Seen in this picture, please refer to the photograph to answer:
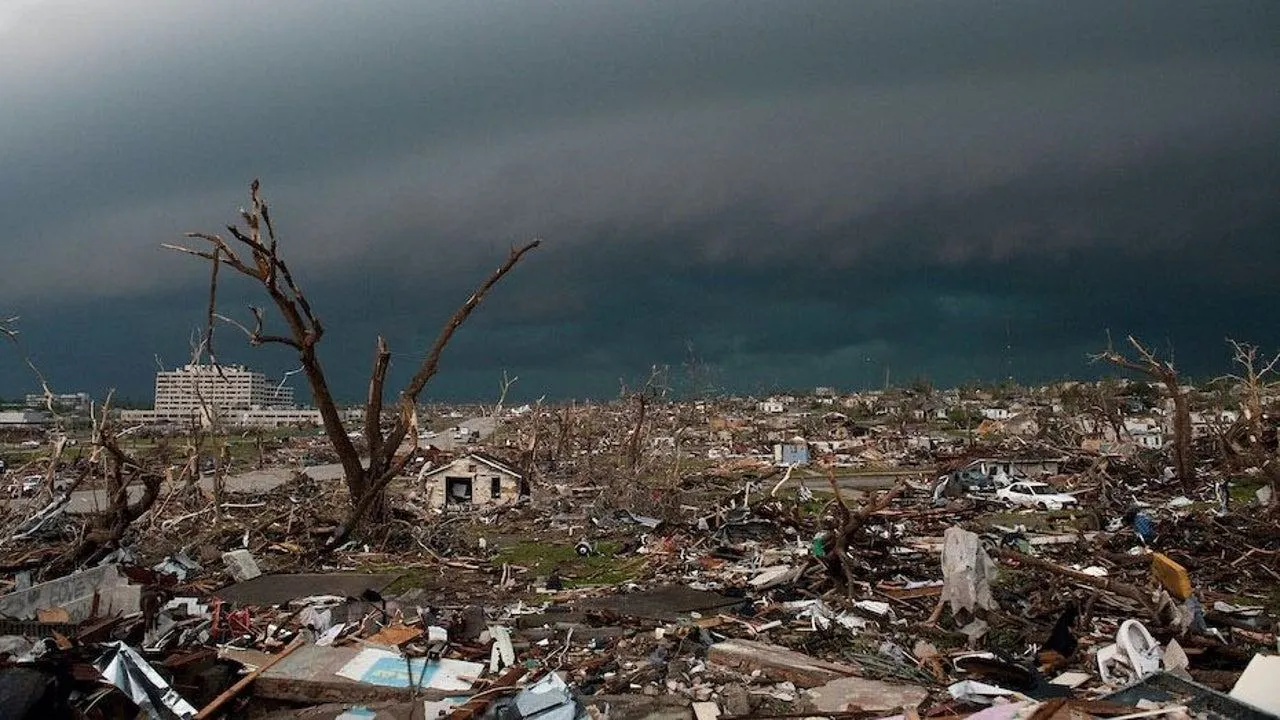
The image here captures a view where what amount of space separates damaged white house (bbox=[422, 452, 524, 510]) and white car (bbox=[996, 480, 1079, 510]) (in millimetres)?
14425

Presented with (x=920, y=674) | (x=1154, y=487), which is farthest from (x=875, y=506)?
(x=1154, y=487)

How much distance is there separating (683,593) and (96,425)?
32.3ft

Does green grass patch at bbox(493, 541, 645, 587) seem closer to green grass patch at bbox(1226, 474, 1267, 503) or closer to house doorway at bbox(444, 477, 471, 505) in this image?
house doorway at bbox(444, 477, 471, 505)

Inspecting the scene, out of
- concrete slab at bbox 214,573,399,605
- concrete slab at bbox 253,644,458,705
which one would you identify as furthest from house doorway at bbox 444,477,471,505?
concrete slab at bbox 253,644,458,705

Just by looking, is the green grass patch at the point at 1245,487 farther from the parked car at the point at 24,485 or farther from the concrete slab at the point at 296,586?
the parked car at the point at 24,485

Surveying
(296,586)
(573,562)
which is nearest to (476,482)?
(573,562)

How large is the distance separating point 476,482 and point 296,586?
1436cm

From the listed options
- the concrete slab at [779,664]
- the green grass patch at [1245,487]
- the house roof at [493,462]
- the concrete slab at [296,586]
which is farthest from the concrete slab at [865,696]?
the house roof at [493,462]

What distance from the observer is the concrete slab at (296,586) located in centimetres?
1146

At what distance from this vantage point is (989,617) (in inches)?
364

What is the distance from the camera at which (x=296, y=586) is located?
40.5 ft

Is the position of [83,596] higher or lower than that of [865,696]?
higher

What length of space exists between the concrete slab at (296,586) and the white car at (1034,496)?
58.4ft

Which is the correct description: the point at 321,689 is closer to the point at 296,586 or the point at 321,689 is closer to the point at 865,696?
the point at 865,696
